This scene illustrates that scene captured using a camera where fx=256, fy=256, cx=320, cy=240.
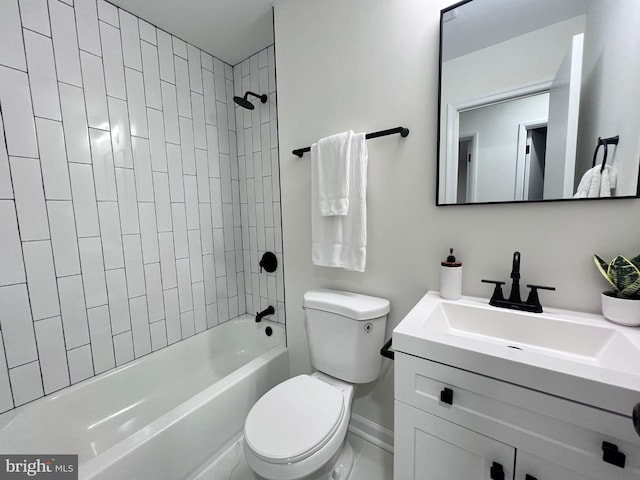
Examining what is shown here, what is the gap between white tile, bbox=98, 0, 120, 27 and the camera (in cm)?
137

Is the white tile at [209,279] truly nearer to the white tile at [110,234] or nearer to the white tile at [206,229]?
the white tile at [206,229]

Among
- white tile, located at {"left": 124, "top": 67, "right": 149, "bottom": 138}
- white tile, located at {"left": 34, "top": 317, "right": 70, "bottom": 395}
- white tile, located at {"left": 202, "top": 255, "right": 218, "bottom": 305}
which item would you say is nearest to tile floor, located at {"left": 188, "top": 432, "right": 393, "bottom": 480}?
white tile, located at {"left": 34, "top": 317, "right": 70, "bottom": 395}

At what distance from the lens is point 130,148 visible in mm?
1512

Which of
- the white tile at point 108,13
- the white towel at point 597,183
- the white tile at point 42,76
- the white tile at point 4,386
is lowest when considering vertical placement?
the white tile at point 4,386

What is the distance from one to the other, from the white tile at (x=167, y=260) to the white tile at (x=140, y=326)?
0.16 meters

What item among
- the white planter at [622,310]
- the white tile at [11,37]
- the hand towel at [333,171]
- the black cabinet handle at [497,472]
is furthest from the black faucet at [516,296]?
the white tile at [11,37]

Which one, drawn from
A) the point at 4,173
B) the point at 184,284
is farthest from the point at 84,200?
the point at 184,284

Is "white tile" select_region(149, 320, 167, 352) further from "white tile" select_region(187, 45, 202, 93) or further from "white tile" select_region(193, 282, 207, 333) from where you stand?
"white tile" select_region(187, 45, 202, 93)

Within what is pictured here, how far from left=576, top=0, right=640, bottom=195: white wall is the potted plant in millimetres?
226

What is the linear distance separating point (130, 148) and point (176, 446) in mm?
1577

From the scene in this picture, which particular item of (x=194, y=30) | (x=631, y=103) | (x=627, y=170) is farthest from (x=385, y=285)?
(x=194, y=30)

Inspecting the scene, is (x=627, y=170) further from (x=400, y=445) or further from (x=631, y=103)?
(x=400, y=445)

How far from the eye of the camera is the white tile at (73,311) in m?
1.30

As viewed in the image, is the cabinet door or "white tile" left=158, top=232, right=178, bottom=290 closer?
the cabinet door
